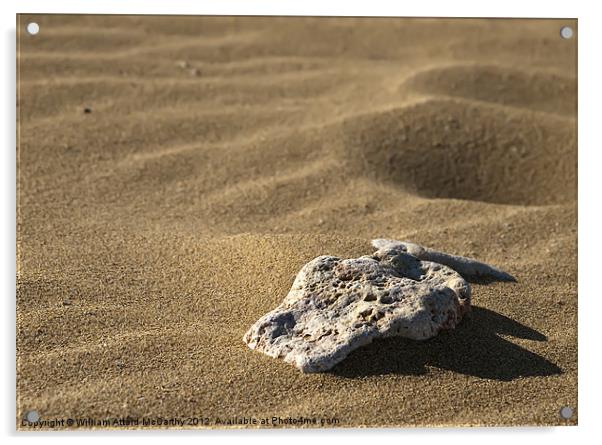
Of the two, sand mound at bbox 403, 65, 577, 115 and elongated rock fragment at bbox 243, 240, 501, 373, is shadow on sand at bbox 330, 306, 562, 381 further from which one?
sand mound at bbox 403, 65, 577, 115

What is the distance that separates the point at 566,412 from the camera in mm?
1830

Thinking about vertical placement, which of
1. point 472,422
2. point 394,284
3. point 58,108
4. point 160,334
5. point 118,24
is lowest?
point 472,422

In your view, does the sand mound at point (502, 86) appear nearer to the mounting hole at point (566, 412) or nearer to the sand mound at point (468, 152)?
the sand mound at point (468, 152)

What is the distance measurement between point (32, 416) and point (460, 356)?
3.05 feet

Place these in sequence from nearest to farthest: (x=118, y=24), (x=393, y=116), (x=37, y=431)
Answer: (x=37, y=431) < (x=393, y=116) < (x=118, y=24)

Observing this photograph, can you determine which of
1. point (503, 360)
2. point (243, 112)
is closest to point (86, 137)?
point (243, 112)

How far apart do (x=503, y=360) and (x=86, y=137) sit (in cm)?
181

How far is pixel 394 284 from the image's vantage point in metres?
1.89

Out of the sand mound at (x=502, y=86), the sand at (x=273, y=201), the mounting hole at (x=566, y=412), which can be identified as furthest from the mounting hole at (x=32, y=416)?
the sand mound at (x=502, y=86)

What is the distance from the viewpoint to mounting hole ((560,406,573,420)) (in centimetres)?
183

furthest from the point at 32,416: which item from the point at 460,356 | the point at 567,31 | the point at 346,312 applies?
the point at 567,31

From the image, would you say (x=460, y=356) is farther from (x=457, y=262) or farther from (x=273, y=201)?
(x=273, y=201)

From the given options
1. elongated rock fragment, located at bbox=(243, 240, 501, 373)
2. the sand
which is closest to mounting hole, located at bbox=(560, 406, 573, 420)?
the sand

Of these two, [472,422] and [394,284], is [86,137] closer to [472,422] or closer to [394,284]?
[394,284]
